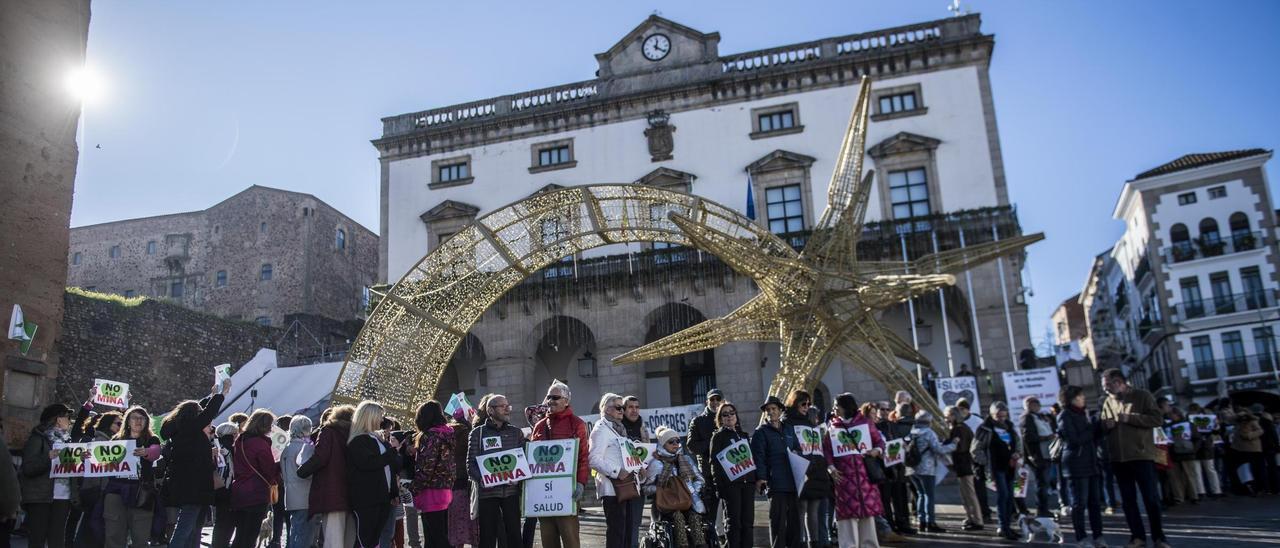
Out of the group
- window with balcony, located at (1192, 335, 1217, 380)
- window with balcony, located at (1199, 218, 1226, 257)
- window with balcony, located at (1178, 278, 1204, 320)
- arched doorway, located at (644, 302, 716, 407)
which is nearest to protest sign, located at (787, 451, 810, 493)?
arched doorway, located at (644, 302, 716, 407)

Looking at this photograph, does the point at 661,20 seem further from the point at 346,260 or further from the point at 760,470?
the point at 346,260

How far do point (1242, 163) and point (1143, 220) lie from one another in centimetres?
493

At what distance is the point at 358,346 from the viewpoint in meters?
13.8

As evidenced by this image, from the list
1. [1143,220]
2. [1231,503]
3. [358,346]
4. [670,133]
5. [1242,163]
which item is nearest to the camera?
[358,346]

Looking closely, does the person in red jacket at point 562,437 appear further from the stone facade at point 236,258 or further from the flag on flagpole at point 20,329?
the stone facade at point 236,258

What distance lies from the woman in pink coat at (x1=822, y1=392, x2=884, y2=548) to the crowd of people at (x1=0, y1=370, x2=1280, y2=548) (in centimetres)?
1

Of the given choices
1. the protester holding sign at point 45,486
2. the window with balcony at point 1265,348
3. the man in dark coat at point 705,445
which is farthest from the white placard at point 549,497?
the window with balcony at point 1265,348

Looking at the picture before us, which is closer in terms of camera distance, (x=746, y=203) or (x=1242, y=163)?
(x=746, y=203)

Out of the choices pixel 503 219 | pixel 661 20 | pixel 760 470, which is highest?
pixel 661 20

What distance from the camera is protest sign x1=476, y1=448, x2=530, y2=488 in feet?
27.6

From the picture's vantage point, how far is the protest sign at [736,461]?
9.32 m

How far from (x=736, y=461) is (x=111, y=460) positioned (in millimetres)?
6519

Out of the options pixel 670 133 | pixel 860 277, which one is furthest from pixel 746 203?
pixel 860 277

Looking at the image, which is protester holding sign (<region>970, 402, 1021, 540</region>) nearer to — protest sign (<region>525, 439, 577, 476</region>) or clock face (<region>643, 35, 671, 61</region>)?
protest sign (<region>525, 439, 577, 476</region>)
